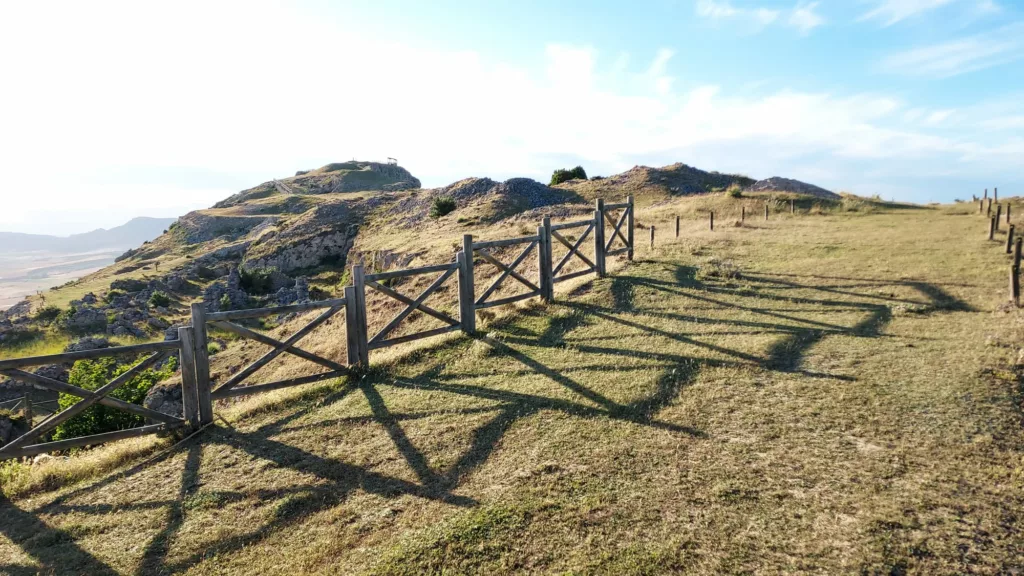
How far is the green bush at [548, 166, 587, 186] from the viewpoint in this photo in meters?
52.2

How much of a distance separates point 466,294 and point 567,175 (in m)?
43.9

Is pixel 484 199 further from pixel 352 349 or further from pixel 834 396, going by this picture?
pixel 834 396

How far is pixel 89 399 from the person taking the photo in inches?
265

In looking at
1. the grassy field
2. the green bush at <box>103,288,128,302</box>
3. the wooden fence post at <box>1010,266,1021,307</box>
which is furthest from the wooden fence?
the green bush at <box>103,288,128,302</box>

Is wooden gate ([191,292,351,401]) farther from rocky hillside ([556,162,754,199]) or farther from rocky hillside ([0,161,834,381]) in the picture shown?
rocky hillside ([556,162,754,199])

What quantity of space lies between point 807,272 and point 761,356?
306 inches

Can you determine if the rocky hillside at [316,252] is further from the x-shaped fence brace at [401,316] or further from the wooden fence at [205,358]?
the wooden fence at [205,358]

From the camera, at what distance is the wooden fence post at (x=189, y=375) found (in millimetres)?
7367

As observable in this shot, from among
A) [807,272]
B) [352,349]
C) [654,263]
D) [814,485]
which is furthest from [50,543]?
[807,272]

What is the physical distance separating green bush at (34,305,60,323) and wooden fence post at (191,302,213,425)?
125ft

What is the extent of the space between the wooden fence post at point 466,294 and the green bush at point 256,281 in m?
32.3

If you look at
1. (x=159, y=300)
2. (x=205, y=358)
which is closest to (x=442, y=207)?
(x=159, y=300)

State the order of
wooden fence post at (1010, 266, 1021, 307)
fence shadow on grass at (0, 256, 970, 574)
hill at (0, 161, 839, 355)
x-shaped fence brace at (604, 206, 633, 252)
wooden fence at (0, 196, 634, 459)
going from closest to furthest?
fence shadow on grass at (0, 256, 970, 574) < wooden fence at (0, 196, 634, 459) < wooden fence post at (1010, 266, 1021, 307) < x-shaped fence brace at (604, 206, 633, 252) < hill at (0, 161, 839, 355)

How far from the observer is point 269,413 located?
8.00 m
